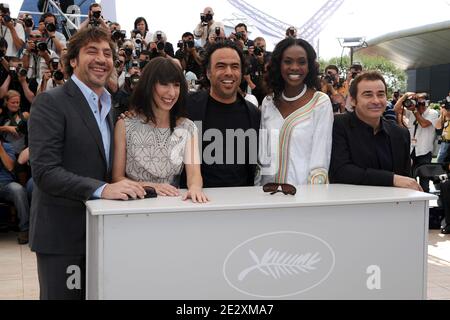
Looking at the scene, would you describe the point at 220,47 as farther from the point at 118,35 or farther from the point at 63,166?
the point at 118,35

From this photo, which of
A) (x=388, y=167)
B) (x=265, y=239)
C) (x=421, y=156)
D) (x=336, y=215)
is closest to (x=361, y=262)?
(x=336, y=215)

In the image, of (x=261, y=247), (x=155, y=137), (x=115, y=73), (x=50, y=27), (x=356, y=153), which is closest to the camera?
(x=261, y=247)

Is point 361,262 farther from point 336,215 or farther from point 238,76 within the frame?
point 238,76

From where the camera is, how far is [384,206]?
2283 millimetres

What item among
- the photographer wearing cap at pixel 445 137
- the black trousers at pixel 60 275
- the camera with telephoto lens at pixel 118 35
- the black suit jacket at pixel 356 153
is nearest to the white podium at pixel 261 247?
the black trousers at pixel 60 275

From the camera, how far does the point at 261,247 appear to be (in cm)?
212

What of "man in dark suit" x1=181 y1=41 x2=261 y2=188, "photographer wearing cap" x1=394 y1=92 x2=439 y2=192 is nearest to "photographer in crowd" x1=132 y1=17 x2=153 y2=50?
"photographer wearing cap" x1=394 y1=92 x2=439 y2=192

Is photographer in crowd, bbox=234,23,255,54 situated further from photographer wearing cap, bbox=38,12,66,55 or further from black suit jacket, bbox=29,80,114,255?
black suit jacket, bbox=29,80,114,255

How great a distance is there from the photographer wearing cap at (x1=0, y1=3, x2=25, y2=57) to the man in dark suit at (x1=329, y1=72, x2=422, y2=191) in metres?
6.06

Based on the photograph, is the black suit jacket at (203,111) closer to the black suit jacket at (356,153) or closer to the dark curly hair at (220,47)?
the dark curly hair at (220,47)

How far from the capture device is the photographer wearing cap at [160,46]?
7.30 meters

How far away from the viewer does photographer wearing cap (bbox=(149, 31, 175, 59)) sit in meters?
7.30

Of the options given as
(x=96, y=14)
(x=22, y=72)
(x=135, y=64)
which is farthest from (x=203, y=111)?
(x=96, y=14)

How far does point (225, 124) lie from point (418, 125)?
5915 mm
